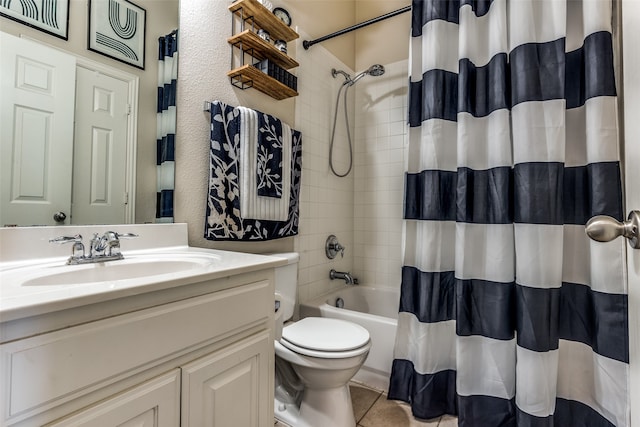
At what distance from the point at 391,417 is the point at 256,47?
1835 mm

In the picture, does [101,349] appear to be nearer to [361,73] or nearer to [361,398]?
[361,398]

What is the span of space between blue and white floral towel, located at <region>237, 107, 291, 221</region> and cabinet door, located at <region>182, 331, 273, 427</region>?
0.64m

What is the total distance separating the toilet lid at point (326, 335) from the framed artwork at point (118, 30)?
122 cm

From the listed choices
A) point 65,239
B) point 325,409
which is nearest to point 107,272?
point 65,239

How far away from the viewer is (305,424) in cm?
127

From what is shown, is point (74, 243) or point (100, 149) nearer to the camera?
point (74, 243)

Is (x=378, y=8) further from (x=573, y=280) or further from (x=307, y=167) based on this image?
(x=573, y=280)

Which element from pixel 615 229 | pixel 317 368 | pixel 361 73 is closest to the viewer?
pixel 615 229

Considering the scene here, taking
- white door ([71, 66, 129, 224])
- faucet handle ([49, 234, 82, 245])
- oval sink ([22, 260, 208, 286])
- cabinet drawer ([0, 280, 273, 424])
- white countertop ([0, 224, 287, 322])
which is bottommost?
cabinet drawer ([0, 280, 273, 424])

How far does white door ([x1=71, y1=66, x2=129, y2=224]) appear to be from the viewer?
0.96 m

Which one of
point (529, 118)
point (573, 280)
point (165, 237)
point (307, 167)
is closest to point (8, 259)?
point (165, 237)

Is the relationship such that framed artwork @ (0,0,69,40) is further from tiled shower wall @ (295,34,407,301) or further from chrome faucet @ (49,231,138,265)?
tiled shower wall @ (295,34,407,301)

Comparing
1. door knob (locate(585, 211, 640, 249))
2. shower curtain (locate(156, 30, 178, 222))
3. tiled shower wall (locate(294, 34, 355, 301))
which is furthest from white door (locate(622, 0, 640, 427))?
tiled shower wall (locate(294, 34, 355, 301))

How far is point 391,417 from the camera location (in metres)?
1.37
